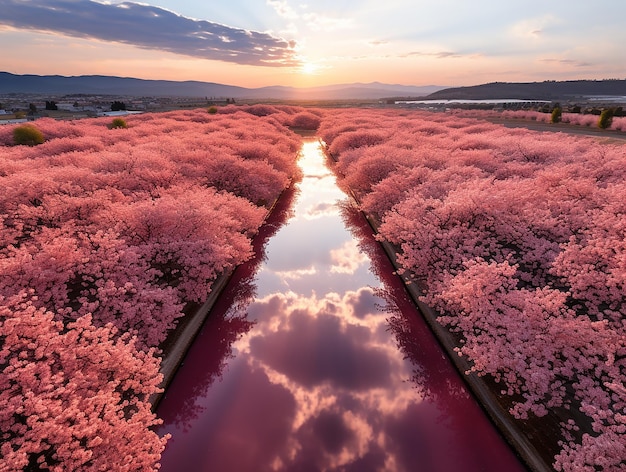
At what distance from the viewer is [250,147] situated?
35.6 m

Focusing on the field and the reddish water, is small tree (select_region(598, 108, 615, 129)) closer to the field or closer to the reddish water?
the field

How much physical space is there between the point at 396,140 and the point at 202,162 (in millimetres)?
24546

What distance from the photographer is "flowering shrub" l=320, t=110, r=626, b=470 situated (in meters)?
9.75

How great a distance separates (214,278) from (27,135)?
4066 cm

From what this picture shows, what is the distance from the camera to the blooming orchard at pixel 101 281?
7.47 m

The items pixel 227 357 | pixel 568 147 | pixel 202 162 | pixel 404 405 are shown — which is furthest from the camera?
pixel 568 147

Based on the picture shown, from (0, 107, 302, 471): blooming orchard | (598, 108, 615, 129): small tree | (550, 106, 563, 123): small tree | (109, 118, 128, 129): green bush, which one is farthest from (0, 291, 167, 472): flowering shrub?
(550, 106, 563, 123): small tree

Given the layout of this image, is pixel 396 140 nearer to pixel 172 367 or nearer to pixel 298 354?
pixel 298 354

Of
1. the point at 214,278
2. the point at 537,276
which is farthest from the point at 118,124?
the point at 537,276

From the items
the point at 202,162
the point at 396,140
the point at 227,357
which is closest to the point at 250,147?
the point at 202,162

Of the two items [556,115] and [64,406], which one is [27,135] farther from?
A: [556,115]

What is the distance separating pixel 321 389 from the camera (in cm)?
1223

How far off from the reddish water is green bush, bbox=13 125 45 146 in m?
38.4

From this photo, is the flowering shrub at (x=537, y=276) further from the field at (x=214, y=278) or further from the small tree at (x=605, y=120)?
the small tree at (x=605, y=120)
